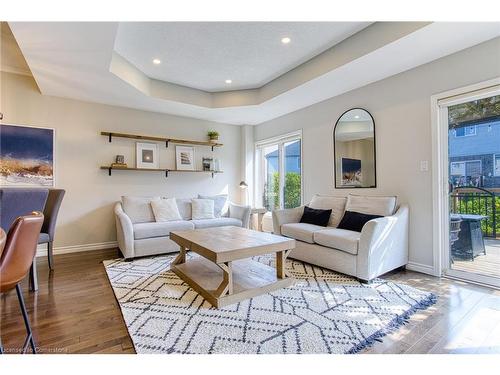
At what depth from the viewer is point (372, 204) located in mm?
3172

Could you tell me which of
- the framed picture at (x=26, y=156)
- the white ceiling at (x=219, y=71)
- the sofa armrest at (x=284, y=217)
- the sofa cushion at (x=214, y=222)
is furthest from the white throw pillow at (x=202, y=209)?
the framed picture at (x=26, y=156)

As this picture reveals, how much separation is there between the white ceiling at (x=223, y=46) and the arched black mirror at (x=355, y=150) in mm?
1105

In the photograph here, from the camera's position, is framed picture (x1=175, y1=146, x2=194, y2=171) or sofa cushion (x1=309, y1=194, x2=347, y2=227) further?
framed picture (x1=175, y1=146, x2=194, y2=171)

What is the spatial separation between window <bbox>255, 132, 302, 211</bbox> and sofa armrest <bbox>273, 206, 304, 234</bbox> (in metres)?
0.93

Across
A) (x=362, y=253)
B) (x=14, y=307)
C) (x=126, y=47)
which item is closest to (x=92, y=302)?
(x=14, y=307)

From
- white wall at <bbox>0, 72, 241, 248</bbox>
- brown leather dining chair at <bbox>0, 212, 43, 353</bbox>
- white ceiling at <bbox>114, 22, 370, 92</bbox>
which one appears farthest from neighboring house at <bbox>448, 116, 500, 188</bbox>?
white wall at <bbox>0, 72, 241, 248</bbox>

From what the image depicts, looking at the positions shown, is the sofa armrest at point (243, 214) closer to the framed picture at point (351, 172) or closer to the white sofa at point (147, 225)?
the white sofa at point (147, 225)

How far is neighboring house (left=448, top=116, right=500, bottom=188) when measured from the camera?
2.58 m

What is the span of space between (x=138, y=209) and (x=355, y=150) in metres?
3.43

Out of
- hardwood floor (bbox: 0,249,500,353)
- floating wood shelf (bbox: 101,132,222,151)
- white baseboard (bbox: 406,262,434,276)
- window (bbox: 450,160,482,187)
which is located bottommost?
hardwood floor (bbox: 0,249,500,353)

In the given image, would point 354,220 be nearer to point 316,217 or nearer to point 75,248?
point 316,217

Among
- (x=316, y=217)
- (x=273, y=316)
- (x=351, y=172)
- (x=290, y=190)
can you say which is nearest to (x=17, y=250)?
(x=273, y=316)

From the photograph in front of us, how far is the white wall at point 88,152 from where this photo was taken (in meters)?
3.71

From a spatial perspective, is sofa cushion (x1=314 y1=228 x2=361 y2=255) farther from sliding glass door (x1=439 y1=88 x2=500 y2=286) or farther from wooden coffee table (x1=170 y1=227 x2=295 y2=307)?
sliding glass door (x1=439 y1=88 x2=500 y2=286)
